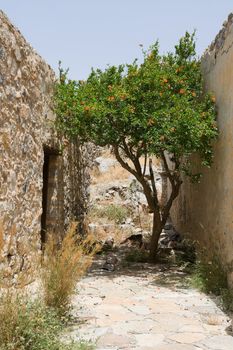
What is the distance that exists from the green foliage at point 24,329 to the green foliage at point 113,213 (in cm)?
989

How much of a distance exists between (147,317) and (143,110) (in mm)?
3417

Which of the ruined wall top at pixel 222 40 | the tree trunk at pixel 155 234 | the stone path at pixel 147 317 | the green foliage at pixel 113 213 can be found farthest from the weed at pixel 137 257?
the green foliage at pixel 113 213

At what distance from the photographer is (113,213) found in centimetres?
1390

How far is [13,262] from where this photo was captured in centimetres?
577

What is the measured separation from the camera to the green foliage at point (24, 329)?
10.9ft

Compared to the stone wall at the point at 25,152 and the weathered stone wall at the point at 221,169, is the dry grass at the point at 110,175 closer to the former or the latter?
the stone wall at the point at 25,152

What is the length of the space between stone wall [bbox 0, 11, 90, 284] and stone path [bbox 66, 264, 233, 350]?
115 centimetres

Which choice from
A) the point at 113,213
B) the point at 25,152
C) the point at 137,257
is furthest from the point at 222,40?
the point at 113,213

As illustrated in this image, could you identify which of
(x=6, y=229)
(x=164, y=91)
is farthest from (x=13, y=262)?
(x=164, y=91)

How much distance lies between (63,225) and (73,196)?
3.67 ft

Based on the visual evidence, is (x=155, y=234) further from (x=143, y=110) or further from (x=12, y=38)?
(x=12, y=38)

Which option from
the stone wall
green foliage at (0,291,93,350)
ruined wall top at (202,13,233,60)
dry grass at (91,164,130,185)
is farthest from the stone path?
dry grass at (91,164,130,185)

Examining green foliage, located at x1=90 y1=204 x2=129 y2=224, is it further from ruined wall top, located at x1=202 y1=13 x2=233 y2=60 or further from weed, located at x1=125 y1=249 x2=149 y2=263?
ruined wall top, located at x1=202 y1=13 x2=233 y2=60

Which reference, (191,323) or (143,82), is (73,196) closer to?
(143,82)
